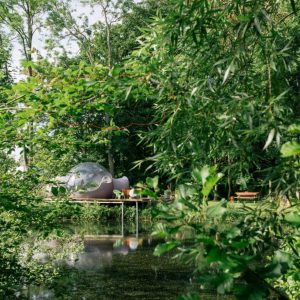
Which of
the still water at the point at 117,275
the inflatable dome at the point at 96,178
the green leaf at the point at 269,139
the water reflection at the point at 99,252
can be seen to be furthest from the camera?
the inflatable dome at the point at 96,178

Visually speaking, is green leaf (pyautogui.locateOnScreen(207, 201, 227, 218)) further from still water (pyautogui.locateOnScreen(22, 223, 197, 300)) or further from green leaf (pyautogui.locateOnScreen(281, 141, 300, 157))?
still water (pyautogui.locateOnScreen(22, 223, 197, 300))

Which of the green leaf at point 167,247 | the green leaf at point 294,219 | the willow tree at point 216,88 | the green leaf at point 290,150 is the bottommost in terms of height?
the green leaf at point 167,247

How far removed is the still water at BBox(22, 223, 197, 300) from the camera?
7.88m

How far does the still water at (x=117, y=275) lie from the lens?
25.8 feet

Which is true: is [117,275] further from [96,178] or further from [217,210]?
[96,178]

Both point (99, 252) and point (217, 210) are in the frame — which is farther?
point (99, 252)

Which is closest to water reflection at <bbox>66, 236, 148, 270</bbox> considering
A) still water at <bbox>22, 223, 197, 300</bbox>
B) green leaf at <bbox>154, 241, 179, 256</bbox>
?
still water at <bbox>22, 223, 197, 300</bbox>

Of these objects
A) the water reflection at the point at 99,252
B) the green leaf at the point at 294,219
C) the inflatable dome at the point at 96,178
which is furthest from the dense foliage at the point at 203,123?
the inflatable dome at the point at 96,178

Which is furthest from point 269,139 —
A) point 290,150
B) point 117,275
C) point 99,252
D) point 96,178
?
point 96,178

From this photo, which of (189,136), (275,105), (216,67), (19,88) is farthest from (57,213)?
(275,105)

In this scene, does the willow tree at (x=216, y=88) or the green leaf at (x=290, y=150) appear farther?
the willow tree at (x=216, y=88)

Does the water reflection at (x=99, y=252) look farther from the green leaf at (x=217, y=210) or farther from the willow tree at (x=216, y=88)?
the green leaf at (x=217, y=210)

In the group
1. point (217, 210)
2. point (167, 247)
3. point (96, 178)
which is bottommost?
point (96, 178)

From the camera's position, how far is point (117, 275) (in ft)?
31.5
